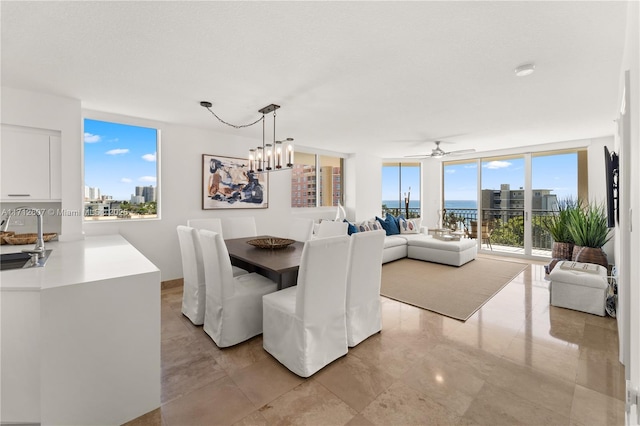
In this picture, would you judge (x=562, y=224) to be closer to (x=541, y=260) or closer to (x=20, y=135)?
(x=541, y=260)

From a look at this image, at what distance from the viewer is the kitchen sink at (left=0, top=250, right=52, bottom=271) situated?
6.31 feet

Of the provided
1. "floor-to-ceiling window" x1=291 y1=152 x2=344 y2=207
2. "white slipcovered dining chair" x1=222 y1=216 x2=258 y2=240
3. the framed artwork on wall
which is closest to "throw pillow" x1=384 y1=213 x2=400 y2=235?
"floor-to-ceiling window" x1=291 y1=152 x2=344 y2=207

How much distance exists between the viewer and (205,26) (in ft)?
5.92

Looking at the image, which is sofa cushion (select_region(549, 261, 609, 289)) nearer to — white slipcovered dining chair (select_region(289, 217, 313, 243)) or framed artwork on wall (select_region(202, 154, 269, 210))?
white slipcovered dining chair (select_region(289, 217, 313, 243))

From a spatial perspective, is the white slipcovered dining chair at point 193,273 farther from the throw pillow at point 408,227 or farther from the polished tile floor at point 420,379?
the throw pillow at point 408,227

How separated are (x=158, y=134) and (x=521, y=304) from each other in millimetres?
5416

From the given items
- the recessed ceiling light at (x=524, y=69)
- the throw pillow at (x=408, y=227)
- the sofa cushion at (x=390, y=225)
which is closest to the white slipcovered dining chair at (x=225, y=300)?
the recessed ceiling light at (x=524, y=69)

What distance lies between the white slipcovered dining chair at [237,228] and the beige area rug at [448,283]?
87.7 inches

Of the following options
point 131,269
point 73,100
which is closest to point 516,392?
point 131,269

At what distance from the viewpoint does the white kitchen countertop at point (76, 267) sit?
5.02ft

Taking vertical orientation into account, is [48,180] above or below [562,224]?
above

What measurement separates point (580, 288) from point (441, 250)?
7.40 feet

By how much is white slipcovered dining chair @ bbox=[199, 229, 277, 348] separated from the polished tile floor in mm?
102

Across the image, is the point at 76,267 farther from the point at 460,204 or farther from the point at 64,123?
the point at 460,204
